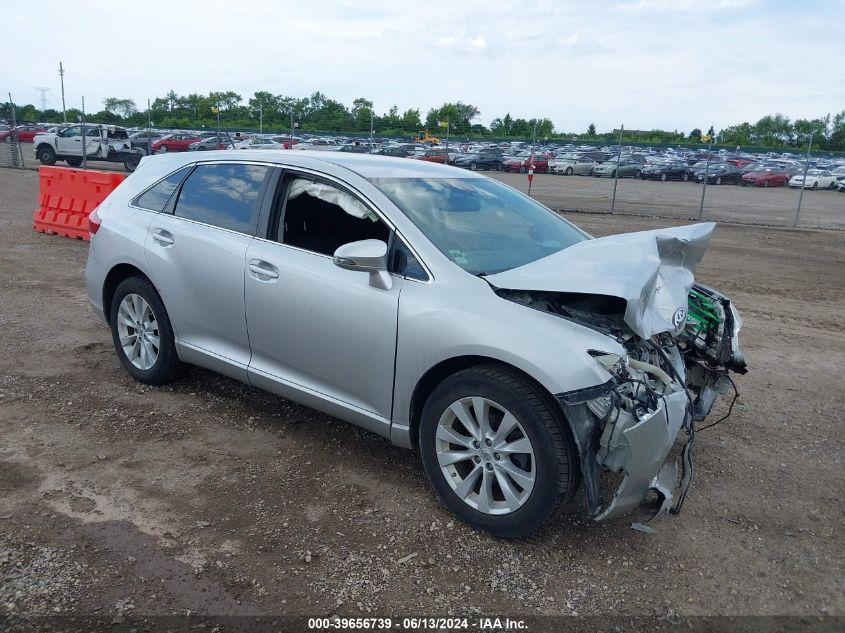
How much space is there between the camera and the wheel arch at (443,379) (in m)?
3.08

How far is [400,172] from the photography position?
427cm

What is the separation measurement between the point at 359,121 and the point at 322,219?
88.0ft

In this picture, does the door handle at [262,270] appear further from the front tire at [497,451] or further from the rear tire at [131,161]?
the rear tire at [131,161]

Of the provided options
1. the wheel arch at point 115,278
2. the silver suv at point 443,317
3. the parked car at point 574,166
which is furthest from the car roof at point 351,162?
the parked car at point 574,166

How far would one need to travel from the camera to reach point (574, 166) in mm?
40688

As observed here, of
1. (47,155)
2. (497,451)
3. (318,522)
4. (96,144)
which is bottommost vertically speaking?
(318,522)

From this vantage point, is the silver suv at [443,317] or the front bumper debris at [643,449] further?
the silver suv at [443,317]

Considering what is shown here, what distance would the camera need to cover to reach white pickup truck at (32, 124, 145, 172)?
24.8 metres

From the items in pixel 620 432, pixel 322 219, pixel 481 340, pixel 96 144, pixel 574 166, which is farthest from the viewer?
pixel 574 166

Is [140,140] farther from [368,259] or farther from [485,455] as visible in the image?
[485,455]

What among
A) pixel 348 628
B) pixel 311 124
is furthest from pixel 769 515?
pixel 311 124

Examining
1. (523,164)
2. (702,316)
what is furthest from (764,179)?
(702,316)

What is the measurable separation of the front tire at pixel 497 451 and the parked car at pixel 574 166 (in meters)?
39.2

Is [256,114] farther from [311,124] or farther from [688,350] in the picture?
[688,350]
